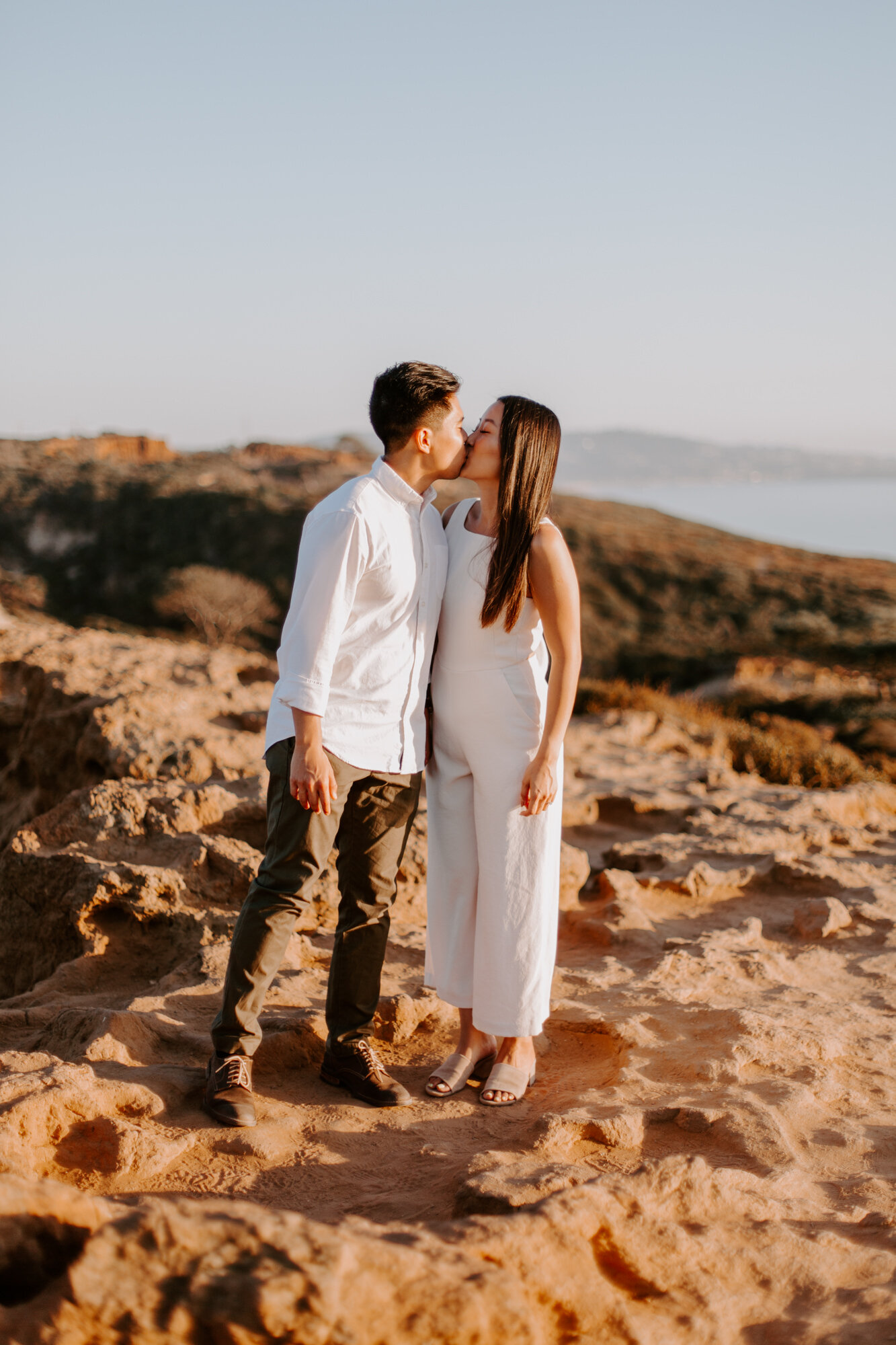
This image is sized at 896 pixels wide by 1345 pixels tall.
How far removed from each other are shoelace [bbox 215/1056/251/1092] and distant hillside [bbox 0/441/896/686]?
72.6 ft

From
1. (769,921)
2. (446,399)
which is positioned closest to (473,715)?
(446,399)

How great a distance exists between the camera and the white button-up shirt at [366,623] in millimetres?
2607

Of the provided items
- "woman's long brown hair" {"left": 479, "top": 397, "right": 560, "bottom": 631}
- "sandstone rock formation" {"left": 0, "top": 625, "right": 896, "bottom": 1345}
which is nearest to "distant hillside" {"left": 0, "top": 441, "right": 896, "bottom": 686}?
"sandstone rock formation" {"left": 0, "top": 625, "right": 896, "bottom": 1345}

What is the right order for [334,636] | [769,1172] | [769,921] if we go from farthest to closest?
[769,921], [334,636], [769,1172]

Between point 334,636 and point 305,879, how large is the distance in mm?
671

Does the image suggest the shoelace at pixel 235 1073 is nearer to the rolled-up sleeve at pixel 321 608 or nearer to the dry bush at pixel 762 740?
the rolled-up sleeve at pixel 321 608

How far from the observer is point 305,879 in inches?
105

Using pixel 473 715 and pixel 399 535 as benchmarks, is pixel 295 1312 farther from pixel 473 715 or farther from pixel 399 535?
pixel 399 535

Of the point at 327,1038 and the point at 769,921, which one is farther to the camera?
the point at 769,921

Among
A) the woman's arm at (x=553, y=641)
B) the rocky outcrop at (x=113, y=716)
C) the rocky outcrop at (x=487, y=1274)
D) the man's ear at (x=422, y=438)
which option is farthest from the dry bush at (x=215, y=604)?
the rocky outcrop at (x=487, y=1274)

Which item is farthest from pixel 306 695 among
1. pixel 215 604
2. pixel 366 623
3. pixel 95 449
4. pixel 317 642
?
pixel 95 449

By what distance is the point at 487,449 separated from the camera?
285 centimetres

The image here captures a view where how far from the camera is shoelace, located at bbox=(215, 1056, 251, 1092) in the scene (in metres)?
2.55

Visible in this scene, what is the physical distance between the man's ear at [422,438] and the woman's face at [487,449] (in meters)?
0.14
